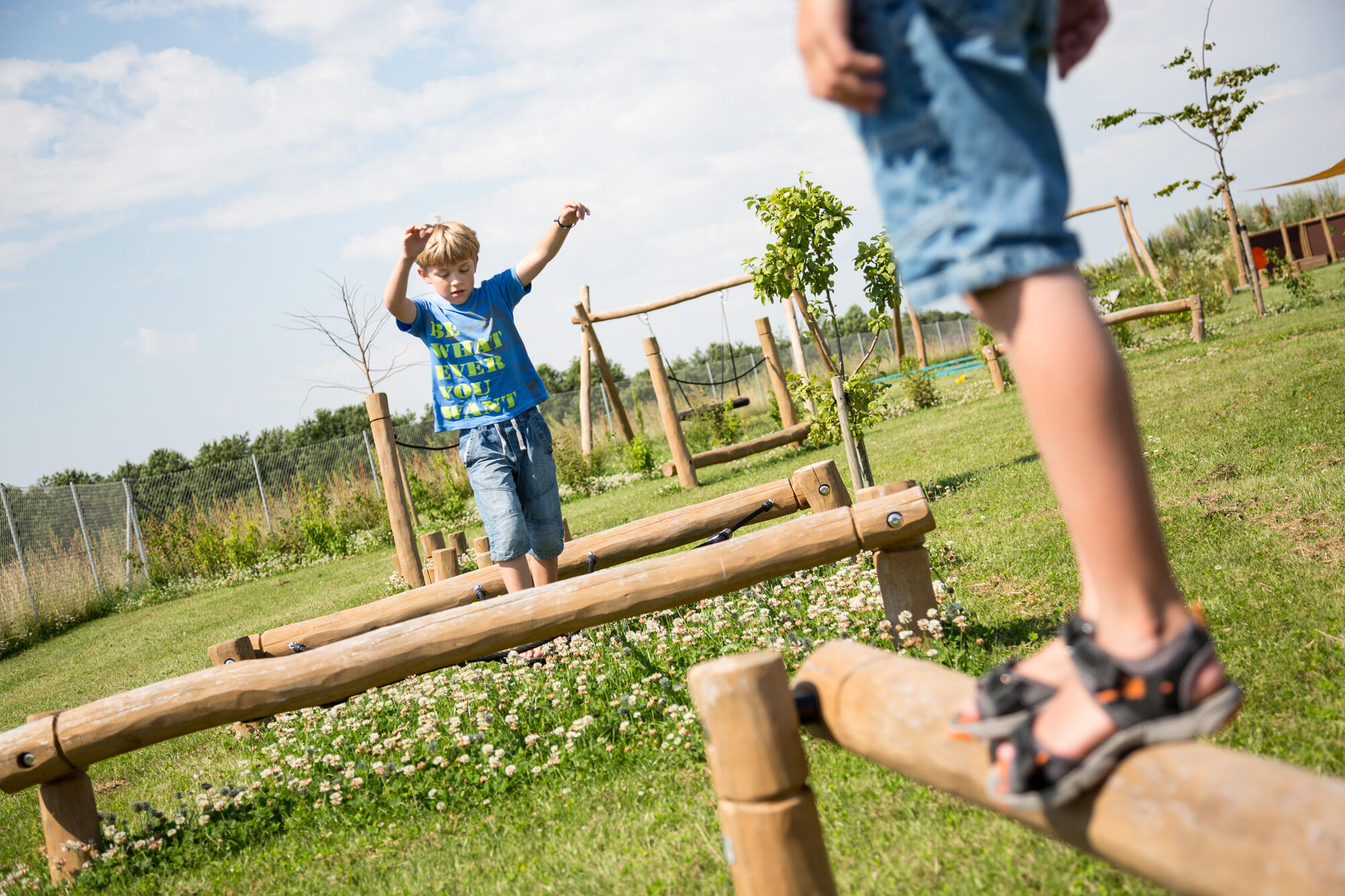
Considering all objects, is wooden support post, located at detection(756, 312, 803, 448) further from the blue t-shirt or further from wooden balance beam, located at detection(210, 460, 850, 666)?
the blue t-shirt

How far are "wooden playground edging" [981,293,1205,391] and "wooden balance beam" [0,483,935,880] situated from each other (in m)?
10.2

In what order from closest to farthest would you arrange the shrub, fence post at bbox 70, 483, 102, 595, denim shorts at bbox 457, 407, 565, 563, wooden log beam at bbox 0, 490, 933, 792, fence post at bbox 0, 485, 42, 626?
wooden log beam at bbox 0, 490, 933, 792
denim shorts at bbox 457, 407, 565, 563
fence post at bbox 0, 485, 42, 626
the shrub
fence post at bbox 70, 483, 102, 595

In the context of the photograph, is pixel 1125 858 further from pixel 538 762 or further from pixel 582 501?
pixel 582 501

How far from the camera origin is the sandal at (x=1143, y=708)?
1.14 meters

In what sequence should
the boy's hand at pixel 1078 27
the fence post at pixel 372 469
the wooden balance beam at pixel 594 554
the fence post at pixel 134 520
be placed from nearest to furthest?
the boy's hand at pixel 1078 27, the wooden balance beam at pixel 594 554, the fence post at pixel 134 520, the fence post at pixel 372 469

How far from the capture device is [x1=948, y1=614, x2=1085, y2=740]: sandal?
125 cm

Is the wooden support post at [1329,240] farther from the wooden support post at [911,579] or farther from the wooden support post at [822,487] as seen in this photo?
the wooden support post at [911,579]

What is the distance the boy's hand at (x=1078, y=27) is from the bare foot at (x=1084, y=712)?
0.87 meters

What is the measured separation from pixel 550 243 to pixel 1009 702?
4.02 metres

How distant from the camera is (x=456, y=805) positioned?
344cm

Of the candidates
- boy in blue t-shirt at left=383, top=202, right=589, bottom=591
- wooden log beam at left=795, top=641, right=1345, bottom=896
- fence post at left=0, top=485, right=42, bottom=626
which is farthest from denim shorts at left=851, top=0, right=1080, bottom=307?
fence post at left=0, top=485, right=42, bottom=626

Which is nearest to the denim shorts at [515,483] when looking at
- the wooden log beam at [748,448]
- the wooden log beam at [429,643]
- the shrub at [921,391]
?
the wooden log beam at [429,643]

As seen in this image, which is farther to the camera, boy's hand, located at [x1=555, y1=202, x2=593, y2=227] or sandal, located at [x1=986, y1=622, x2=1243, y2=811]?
boy's hand, located at [x1=555, y1=202, x2=593, y2=227]

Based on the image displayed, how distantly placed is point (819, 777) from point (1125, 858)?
1.95 metres
